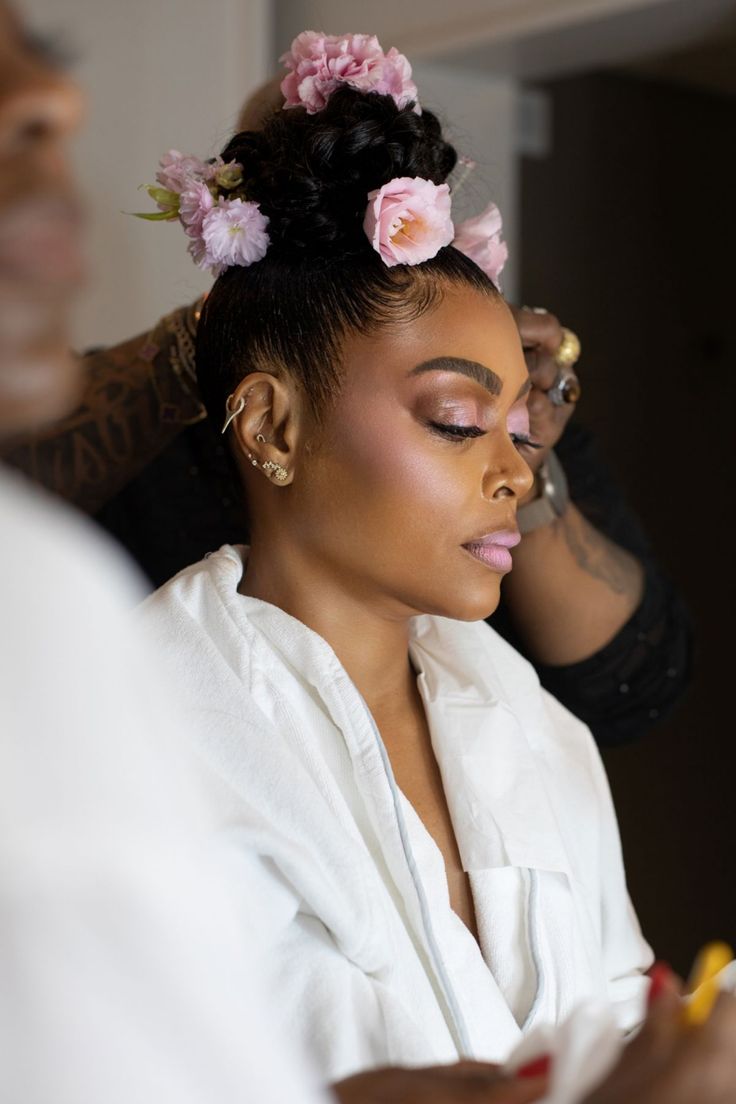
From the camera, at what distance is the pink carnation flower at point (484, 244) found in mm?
1230

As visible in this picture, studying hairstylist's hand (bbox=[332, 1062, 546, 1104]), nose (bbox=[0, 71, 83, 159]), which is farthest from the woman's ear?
nose (bbox=[0, 71, 83, 159])

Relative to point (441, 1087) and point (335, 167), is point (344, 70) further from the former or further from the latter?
point (441, 1087)

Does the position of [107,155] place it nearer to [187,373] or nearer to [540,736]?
[187,373]

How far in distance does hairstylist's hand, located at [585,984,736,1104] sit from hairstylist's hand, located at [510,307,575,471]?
2.74 ft

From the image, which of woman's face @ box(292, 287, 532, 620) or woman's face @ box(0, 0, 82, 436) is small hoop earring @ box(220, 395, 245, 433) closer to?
woman's face @ box(292, 287, 532, 620)

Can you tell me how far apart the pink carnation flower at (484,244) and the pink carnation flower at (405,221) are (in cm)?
10


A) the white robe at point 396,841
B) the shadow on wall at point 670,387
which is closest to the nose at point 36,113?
the white robe at point 396,841

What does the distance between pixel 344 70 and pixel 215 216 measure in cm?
17

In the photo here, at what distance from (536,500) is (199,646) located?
1.72 feet

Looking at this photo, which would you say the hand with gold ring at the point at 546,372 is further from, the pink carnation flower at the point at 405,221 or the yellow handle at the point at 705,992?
the yellow handle at the point at 705,992

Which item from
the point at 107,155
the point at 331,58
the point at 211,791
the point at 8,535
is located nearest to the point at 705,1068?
the point at 8,535

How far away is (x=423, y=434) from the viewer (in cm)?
113

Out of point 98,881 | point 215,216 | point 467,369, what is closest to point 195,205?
point 215,216

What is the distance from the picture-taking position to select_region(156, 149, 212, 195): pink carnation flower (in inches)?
48.3
